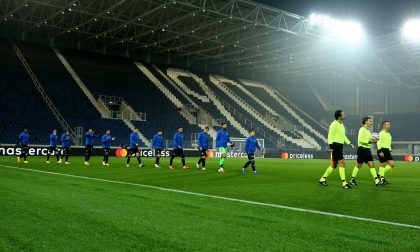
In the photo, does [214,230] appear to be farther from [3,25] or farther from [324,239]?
[3,25]

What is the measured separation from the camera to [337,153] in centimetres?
1161

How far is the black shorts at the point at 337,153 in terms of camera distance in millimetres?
11602

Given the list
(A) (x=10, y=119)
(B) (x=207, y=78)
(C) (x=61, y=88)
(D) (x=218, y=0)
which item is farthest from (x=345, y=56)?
(A) (x=10, y=119)

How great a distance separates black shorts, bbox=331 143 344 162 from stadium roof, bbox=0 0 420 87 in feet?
79.9

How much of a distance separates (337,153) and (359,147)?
57.8 inches

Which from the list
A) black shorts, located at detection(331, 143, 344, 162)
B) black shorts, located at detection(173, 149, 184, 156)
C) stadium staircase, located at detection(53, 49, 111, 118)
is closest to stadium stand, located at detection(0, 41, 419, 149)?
stadium staircase, located at detection(53, 49, 111, 118)

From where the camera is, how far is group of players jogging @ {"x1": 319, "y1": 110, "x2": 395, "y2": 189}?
11641 mm

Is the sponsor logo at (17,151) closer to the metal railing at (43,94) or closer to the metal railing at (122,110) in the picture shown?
the metal railing at (43,94)

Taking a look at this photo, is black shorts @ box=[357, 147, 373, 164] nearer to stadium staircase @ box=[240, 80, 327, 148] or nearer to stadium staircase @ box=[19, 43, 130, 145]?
stadium staircase @ box=[19, 43, 130, 145]

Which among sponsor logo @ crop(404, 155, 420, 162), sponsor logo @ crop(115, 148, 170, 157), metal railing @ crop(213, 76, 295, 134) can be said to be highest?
metal railing @ crop(213, 76, 295, 134)

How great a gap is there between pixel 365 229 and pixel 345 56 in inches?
1937

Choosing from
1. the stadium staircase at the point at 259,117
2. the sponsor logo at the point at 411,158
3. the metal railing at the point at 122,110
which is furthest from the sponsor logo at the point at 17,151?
the sponsor logo at the point at 411,158

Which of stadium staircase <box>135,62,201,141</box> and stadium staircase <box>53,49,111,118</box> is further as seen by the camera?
stadium staircase <box>135,62,201,141</box>

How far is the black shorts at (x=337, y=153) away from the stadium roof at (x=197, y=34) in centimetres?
2435
